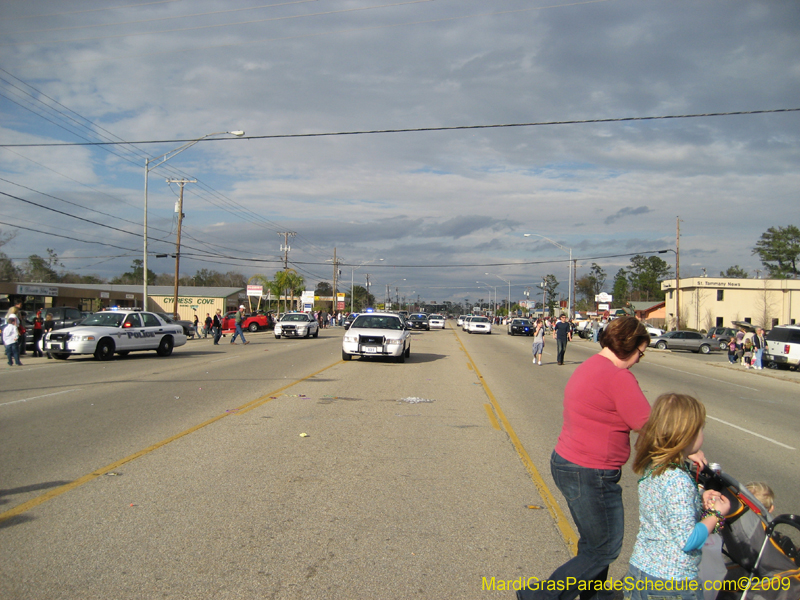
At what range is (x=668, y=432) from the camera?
10.1 feet

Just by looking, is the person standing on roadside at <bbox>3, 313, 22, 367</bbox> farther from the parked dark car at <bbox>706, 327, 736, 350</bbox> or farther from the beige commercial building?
the beige commercial building

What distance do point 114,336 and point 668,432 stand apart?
2014cm

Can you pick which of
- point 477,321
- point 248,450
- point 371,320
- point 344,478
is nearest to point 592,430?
point 344,478

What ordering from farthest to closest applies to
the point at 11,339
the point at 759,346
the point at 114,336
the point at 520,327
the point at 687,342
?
the point at 520,327 < the point at 687,342 < the point at 759,346 < the point at 114,336 < the point at 11,339

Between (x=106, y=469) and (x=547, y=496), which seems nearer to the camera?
(x=547, y=496)

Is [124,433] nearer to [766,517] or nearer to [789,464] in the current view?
[766,517]

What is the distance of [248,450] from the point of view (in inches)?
295

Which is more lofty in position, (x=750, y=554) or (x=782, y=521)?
(x=782, y=521)

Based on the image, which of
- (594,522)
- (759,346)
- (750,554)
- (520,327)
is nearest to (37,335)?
(594,522)

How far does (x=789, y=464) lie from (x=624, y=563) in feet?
15.3

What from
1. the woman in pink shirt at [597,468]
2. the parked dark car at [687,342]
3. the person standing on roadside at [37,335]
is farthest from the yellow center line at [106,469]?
the parked dark car at [687,342]

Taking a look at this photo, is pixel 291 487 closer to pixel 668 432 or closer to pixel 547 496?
pixel 547 496

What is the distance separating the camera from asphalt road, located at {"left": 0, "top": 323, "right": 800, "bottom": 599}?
4125 mm

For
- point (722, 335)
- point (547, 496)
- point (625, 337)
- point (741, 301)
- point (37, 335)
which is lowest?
point (547, 496)
